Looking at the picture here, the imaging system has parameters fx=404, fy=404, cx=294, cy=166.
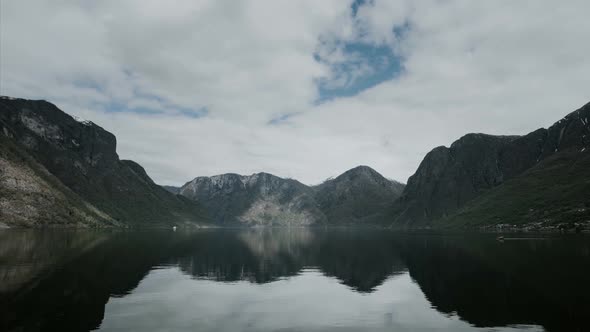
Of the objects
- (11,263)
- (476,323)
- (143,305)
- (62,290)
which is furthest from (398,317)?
(11,263)

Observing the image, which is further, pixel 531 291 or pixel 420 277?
pixel 420 277

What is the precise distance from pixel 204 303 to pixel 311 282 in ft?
70.1

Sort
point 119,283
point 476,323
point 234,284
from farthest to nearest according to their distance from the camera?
point 234,284 < point 119,283 < point 476,323

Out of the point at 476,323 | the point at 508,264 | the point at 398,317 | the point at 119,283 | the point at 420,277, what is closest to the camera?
the point at 476,323

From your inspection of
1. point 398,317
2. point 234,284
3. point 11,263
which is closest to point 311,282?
point 234,284

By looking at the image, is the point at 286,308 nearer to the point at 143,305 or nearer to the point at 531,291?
the point at 143,305

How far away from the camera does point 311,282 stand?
63344 millimetres

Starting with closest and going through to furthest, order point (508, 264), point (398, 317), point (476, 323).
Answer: point (476, 323) < point (398, 317) < point (508, 264)

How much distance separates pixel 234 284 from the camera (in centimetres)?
6119

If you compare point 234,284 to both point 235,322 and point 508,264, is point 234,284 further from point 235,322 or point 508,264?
point 508,264

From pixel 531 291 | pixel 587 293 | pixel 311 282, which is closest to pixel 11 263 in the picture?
pixel 311 282

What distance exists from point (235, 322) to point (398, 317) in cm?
1598

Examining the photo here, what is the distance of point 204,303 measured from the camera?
4659cm

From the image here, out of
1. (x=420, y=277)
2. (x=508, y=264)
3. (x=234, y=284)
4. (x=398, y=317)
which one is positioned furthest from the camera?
(x=508, y=264)
